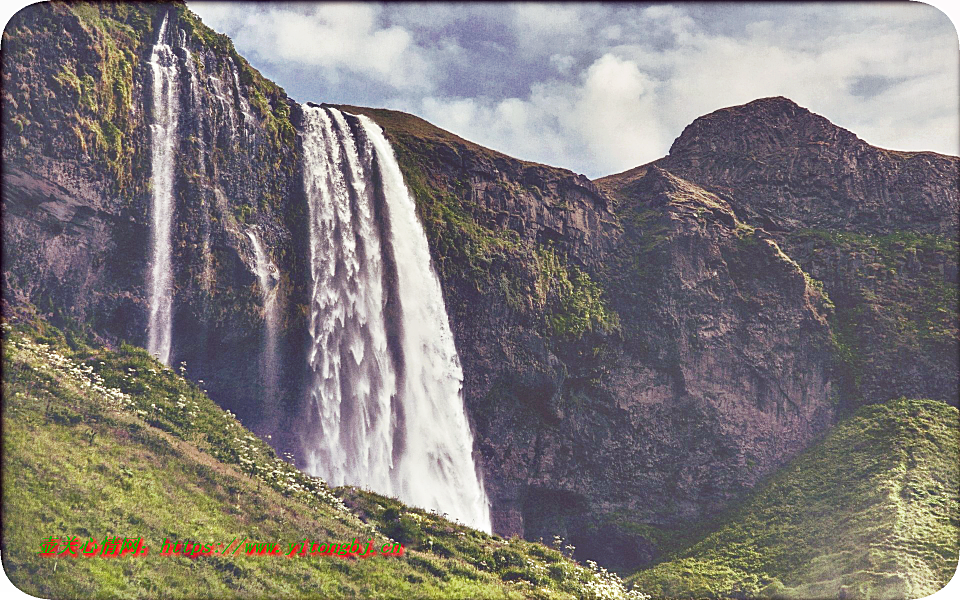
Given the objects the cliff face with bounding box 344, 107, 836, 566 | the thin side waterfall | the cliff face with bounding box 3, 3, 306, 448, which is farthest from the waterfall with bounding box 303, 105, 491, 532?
the thin side waterfall

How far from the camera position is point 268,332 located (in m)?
34.9

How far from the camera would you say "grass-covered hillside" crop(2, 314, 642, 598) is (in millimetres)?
18422

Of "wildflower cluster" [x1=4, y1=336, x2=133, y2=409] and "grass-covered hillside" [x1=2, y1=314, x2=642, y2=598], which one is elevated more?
"wildflower cluster" [x1=4, y1=336, x2=133, y2=409]

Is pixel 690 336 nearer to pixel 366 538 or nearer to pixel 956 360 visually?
pixel 956 360

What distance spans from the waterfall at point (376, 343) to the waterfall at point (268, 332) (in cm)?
167

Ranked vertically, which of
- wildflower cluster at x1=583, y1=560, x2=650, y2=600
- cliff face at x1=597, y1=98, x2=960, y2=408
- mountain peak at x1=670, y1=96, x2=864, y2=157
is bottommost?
wildflower cluster at x1=583, y1=560, x2=650, y2=600

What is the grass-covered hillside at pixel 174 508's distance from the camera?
18422 millimetres

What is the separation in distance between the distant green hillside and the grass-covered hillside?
7230 millimetres

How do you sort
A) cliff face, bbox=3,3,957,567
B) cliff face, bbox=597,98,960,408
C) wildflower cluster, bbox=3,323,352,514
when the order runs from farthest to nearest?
1. cliff face, bbox=597,98,960,408
2. cliff face, bbox=3,3,957,567
3. wildflower cluster, bbox=3,323,352,514

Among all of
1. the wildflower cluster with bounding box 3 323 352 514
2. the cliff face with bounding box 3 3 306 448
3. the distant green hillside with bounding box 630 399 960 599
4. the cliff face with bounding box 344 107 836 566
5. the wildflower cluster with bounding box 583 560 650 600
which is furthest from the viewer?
the cliff face with bounding box 344 107 836 566

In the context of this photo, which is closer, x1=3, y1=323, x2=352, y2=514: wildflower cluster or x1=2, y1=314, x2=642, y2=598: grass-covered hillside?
x1=2, y1=314, x2=642, y2=598: grass-covered hillside

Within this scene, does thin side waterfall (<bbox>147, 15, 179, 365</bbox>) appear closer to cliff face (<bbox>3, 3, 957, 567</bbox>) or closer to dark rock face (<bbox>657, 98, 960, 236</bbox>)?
cliff face (<bbox>3, 3, 957, 567</bbox>)

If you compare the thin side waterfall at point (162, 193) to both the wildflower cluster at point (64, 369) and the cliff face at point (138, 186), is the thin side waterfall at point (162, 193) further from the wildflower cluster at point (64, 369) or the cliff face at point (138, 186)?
the wildflower cluster at point (64, 369)

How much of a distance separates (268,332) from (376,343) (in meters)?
5.36
